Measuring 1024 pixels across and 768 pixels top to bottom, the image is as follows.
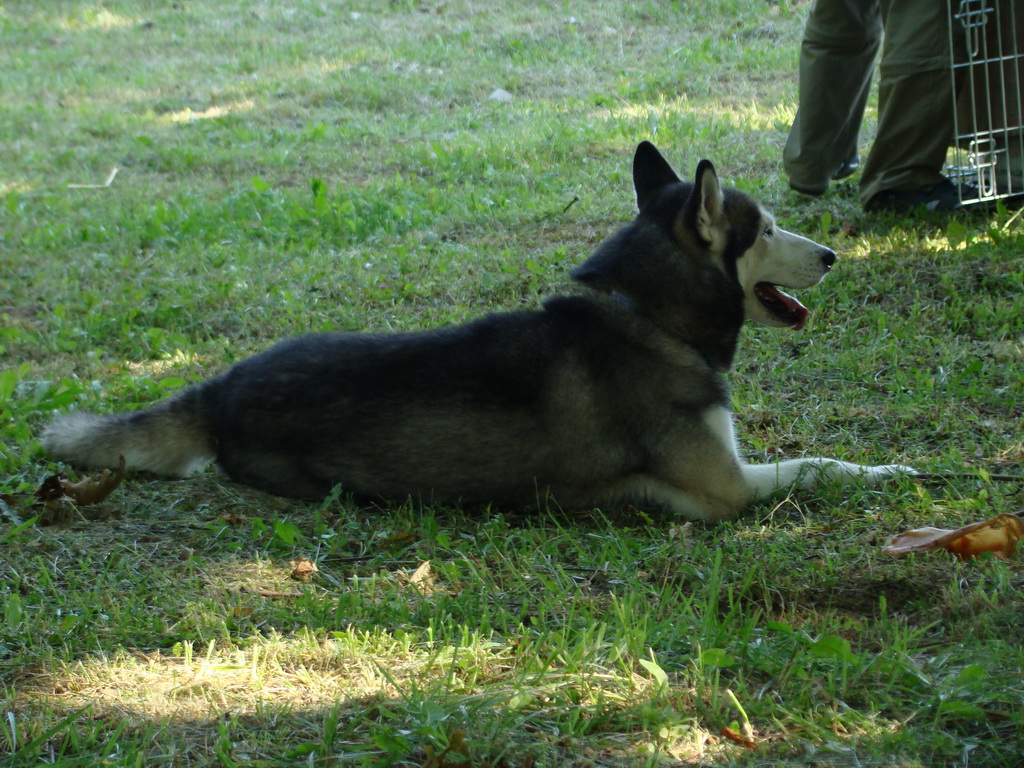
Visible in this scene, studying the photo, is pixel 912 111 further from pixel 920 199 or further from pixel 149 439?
pixel 149 439

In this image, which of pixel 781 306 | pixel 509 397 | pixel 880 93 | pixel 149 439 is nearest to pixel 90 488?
pixel 149 439

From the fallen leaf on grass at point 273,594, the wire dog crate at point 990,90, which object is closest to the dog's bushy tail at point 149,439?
the fallen leaf on grass at point 273,594

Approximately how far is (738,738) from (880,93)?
5032 mm

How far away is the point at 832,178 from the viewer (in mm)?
6801

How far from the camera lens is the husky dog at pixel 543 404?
3887 mm

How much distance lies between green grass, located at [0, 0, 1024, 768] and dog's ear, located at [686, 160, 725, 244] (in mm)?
1008

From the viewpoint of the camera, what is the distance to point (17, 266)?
7.60 metres

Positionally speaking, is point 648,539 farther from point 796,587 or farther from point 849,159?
point 849,159

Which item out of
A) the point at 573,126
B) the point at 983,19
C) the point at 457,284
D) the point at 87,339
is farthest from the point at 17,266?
the point at 983,19

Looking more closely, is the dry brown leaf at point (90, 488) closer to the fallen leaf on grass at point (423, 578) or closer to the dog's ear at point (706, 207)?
the fallen leaf on grass at point (423, 578)

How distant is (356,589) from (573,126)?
264 inches

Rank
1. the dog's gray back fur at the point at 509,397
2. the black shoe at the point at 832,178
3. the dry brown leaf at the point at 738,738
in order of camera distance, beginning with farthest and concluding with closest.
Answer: the black shoe at the point at 832,178, the dog's gray back fur at the point at 509,397, the dry brown leaf at the point at 738,738

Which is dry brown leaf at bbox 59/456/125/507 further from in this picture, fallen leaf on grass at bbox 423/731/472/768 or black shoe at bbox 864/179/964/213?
black shoe at bbox 864/179/964/213

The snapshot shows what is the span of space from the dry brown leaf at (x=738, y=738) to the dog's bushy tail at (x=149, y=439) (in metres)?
2.55
